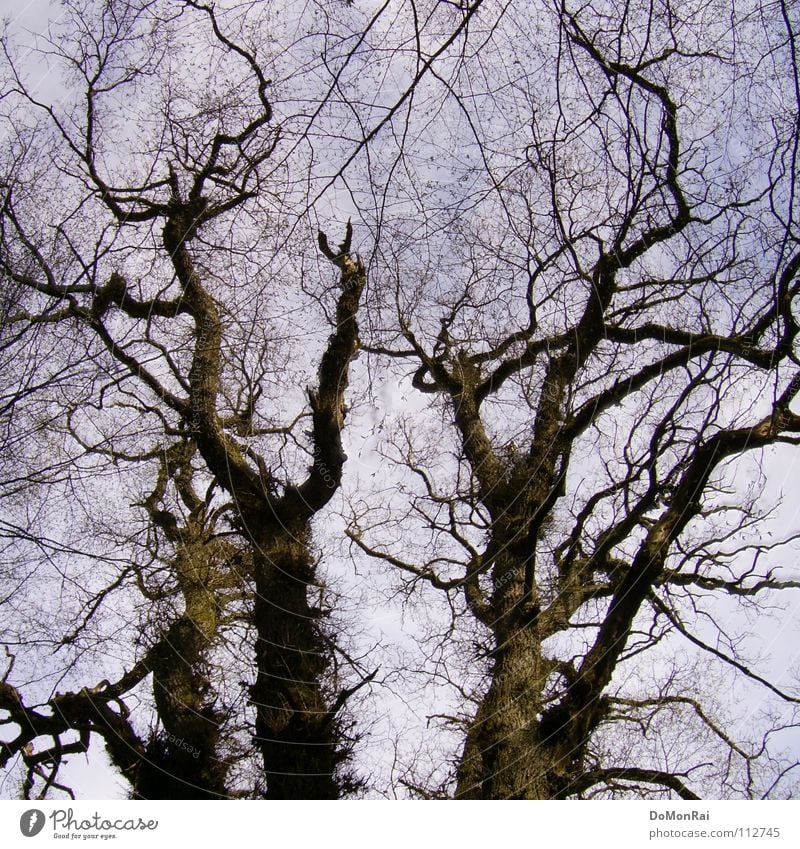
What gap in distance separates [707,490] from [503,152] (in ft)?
4.16

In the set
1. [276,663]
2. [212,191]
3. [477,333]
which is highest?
[212,191]

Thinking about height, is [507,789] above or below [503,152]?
below

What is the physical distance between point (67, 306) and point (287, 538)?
1.01 meters

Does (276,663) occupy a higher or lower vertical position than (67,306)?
lower

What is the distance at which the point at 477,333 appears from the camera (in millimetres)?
1916

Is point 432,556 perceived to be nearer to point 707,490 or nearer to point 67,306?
point 707,490

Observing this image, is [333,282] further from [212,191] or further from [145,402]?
[145,402]

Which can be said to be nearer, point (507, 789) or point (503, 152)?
point (507, 789)

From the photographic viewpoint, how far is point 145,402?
1.85 m
